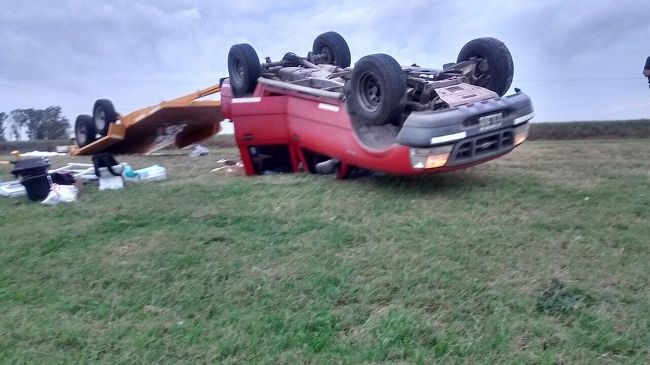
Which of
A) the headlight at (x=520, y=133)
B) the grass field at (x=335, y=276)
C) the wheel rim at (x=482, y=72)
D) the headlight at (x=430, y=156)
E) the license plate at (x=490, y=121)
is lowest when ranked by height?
the grass field at (x=335, y=276)

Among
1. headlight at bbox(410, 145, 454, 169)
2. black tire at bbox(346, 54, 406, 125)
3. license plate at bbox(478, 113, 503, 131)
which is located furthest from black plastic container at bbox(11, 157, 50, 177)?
license plate at bbox(478, 113, 503, 131)

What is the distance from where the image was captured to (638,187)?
6.28 m

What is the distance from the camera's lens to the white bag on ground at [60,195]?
6414 millimetres

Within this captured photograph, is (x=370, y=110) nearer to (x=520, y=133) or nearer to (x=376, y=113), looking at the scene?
(x=376, y=113)

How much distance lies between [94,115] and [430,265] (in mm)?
8989

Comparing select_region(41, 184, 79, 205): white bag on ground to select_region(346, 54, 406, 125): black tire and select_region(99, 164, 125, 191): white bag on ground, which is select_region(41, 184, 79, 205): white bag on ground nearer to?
select_region(99, 164, 125, 191): white bag on ground

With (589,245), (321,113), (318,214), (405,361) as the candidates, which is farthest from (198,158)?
(405,361)

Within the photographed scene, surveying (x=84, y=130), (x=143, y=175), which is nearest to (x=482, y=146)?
(x=143, y=175)

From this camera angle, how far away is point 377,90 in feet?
21.2

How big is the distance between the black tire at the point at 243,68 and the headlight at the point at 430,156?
295 cm

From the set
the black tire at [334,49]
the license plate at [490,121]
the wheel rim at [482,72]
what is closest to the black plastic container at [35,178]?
the black tire at [334,49]

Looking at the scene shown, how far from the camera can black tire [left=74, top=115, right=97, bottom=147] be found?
11.8 m

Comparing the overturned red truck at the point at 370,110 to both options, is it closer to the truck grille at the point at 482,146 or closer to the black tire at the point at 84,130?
the truck grille at the point at 482,146

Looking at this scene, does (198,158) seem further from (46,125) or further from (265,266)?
(265,266)
